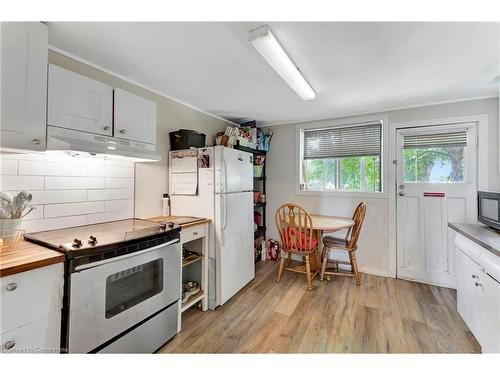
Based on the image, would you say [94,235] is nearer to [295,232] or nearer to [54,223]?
[54,223]

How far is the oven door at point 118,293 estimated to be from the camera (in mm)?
1127

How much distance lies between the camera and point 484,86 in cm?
207

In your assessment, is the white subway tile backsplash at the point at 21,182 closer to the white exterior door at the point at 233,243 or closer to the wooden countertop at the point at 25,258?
the wooden countertop at the point at 25,258

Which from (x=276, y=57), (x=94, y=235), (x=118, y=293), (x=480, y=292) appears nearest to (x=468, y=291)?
(x=480, y=292)

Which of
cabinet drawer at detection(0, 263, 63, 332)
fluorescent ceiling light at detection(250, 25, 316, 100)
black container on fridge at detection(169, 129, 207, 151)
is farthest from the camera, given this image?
black container on fridge at detection(169, 129, 207, 151)

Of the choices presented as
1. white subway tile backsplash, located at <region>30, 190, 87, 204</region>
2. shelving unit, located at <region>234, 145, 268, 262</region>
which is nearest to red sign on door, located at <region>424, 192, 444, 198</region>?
shelving unit, located at <region>234, 145, 268, 262</region>

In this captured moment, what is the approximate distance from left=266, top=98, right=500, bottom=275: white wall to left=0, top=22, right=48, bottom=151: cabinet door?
9.10 feet

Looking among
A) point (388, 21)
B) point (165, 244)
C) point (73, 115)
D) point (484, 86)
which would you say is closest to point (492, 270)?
point (388, 21)

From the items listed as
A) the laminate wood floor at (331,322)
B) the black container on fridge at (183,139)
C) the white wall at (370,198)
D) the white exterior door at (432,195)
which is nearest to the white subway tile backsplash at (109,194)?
the black container on fridge at (183,139)

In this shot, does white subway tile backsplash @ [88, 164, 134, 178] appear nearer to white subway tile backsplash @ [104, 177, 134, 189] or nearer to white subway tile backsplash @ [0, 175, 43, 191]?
white subway tile backsplash @ [104, 177, 134, 189]

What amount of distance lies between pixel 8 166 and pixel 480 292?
3225 millimetres

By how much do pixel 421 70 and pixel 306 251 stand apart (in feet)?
6.52

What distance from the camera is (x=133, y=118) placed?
5.74 feet

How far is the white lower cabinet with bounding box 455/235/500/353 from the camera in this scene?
1316mm
